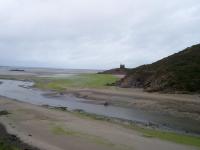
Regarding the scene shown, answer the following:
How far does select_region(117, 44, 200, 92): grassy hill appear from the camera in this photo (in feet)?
141

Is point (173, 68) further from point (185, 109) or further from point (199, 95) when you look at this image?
point (185, 109)

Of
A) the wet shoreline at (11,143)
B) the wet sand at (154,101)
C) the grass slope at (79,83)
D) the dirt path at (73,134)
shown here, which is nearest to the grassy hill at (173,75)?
the wet sand at (154,101)

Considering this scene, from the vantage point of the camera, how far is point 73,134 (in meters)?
20.6

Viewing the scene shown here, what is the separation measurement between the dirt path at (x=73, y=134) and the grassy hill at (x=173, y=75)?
724 inches

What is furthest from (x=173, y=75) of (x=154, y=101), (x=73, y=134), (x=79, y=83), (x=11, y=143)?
(x=11, y=143)

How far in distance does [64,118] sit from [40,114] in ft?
8.93

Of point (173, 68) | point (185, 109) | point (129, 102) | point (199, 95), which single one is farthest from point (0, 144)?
point (173, 68)

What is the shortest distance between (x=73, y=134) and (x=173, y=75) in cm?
2718

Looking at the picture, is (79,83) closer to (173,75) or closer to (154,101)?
(173,75)

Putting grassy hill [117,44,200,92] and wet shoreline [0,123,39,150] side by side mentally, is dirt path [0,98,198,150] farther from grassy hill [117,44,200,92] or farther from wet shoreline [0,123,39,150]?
grassy hill [117,44,200,92]

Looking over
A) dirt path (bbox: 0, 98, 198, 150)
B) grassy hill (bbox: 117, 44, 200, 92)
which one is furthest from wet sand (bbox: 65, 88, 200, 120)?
dirt path (bbox: 0, 98, 198, 150)

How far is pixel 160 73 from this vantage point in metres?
49.0

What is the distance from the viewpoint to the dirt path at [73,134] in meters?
17.8

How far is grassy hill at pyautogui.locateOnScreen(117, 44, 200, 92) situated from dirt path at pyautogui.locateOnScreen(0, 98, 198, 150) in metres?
18.4
